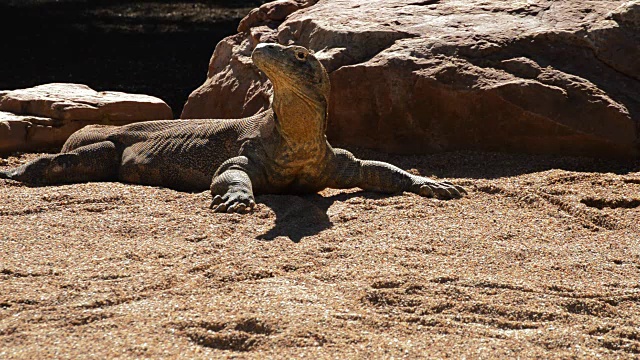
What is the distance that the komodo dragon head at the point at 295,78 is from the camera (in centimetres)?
642

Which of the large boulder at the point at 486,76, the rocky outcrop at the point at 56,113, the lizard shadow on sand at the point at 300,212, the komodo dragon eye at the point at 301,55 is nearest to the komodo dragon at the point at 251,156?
the komodo dragon eye at the point at 301,55

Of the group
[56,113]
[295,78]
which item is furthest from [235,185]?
[56,113]

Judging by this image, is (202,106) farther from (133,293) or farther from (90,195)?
(133,293)

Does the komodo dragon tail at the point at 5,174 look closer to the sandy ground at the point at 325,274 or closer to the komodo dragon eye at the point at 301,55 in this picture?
the sandy ground at the point at 325,274

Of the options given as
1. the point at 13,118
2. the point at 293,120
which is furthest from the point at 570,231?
the point at 13,118

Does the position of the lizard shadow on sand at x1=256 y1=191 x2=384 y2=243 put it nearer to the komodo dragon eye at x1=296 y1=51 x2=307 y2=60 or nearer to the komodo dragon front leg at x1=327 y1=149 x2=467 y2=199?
the komodo dragon front leg at x1=327 y1=149 x2=467 y2=199

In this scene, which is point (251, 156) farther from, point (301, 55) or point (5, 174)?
point (5, 174)

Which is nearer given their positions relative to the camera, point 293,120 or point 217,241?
point 217,241

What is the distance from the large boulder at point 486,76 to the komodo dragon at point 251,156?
135 cm

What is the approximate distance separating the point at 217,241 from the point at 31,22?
11335 millimetres

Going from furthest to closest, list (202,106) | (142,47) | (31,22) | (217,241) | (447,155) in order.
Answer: (31,22), (142,47), (202,106), (447,155), (217,241)

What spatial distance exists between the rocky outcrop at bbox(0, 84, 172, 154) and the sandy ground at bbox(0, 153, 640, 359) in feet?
7.92

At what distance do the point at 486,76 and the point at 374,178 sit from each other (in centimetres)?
178

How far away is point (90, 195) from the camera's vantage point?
6.76 meters
